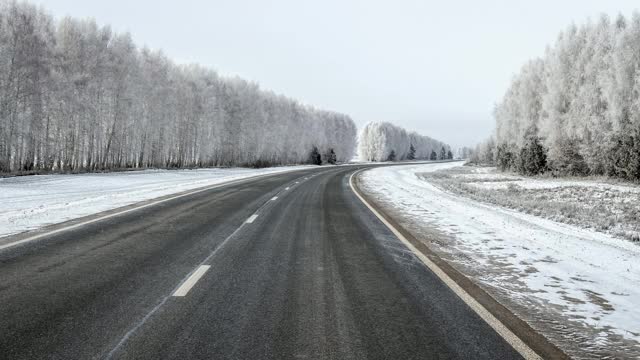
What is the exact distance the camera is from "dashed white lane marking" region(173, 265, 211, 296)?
4.79 meters

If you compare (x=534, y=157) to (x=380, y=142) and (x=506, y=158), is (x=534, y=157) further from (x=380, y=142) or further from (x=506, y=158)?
(x=380, y=142)

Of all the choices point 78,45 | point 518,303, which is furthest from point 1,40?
point 518,303

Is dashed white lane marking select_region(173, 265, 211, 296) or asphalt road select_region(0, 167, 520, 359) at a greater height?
dashed white lane marking select_region(173, 265, 211, 296)

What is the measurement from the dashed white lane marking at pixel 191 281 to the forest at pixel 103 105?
26941 mm

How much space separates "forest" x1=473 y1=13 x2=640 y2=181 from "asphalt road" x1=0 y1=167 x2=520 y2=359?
28.6 metres

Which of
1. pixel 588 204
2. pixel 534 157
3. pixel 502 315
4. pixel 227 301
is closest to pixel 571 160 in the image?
pixel 534 157

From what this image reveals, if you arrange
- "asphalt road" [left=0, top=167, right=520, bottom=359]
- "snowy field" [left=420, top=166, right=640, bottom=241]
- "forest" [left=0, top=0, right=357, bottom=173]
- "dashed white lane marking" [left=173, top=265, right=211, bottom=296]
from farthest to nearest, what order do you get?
1. "forest" [left=0, top=0, right=357, bottom=173]
2. "snowy field" [left=420, top=166, right=640, bottom=241]
3. "dashed white lane marking" [left=173, top=265, right=211, bottom=296]
4. "asphalt road" [left=0, top=167, right=520, bottom=359]

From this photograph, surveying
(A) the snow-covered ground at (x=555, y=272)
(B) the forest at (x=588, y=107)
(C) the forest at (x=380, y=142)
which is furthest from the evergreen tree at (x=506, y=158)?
(C) the forest at (x=380, y=142)

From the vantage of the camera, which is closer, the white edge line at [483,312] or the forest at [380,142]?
the white edge line at [483,312]

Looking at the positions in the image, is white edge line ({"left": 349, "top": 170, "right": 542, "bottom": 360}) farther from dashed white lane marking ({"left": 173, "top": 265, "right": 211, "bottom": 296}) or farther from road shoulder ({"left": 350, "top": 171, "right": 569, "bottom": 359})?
dashed white lane marking ({"left": 173, "top": 265, "right": 211, "bottom": 296})

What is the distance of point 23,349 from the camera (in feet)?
10.9

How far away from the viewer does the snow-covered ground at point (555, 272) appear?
13.4 ft

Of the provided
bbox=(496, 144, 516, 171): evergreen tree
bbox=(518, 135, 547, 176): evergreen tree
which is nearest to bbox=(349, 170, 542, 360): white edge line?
bbox=(518, 135, 547, 176): evergreen tree

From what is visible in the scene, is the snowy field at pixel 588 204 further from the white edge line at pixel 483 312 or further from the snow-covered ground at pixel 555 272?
the white edge line at pixel 483 312
